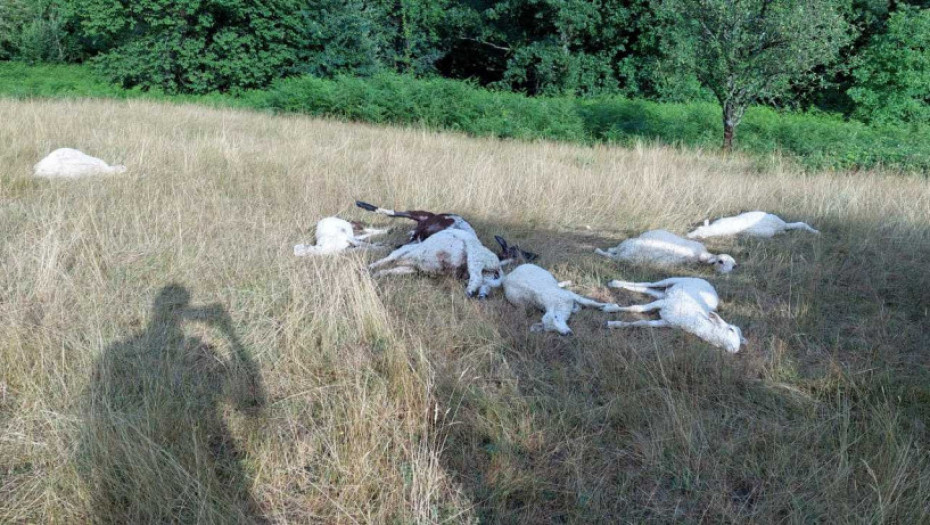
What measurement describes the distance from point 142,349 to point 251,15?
22.7 m

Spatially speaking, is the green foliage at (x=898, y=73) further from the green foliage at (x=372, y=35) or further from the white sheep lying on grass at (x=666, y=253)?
the white sheep lying on grass at (x=666, y=253)

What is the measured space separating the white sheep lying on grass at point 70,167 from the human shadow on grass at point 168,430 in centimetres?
507

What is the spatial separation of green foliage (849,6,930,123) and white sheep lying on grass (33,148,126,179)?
20.5 meters

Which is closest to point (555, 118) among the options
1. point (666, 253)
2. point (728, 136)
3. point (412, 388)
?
point (728, 136)

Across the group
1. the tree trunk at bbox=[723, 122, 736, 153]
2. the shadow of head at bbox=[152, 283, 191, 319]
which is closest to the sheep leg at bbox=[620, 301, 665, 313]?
the shadow of head at bbox=[152, 283, 191, 319]

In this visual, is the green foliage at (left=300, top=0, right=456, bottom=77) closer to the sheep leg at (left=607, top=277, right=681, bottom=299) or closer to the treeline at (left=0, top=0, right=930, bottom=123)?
the treeline at (left=0, top=0, right=930, bottom=123)

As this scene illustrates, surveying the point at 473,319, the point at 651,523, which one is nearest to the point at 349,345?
the point at 473,319

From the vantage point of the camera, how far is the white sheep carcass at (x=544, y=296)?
14.8 ft

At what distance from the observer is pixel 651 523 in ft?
8.92

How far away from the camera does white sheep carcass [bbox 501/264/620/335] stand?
450cm

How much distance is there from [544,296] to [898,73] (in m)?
19.9

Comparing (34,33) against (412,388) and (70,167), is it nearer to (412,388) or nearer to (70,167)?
(70,167)

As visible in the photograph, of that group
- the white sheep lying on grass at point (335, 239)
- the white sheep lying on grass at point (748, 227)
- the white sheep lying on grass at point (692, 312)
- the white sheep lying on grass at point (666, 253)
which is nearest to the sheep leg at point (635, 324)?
the white sheep lying on grass at point (692, 312)

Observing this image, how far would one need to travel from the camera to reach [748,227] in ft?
23.7
